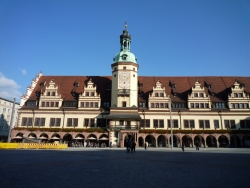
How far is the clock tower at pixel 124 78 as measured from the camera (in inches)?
1797

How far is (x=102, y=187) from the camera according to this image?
6.59 m

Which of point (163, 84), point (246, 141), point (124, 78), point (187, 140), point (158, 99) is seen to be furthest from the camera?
point (163, 84)

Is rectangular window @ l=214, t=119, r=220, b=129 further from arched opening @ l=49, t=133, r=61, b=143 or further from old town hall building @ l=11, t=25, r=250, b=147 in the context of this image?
arched opening @ l=49, t=133, r=61, b=143

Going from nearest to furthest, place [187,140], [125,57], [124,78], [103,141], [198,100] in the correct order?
[103,141] < [187,140] < [198,100] < [124,78] < [125,57]

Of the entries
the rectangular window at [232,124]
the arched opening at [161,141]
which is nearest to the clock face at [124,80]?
the arched opening at [161,141]

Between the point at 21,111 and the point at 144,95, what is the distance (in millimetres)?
29293

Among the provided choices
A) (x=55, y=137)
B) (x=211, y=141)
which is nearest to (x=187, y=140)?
(x=211, y=141)

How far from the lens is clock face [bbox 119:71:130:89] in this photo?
152 feet

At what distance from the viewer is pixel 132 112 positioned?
44281mm

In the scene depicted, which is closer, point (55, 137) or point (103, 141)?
point (55, 137)

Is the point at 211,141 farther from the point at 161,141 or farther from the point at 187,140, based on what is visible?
the point at 161,141

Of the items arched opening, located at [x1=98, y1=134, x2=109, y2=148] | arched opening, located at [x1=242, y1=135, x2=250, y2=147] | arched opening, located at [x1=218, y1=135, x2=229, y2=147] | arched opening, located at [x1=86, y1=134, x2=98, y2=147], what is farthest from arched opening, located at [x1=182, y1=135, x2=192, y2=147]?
arched opening, located at [x1=86, y1=134, x2=98, y2=147]

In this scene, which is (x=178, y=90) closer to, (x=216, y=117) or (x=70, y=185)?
(x=216, y=117)

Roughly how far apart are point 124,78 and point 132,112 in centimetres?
836
